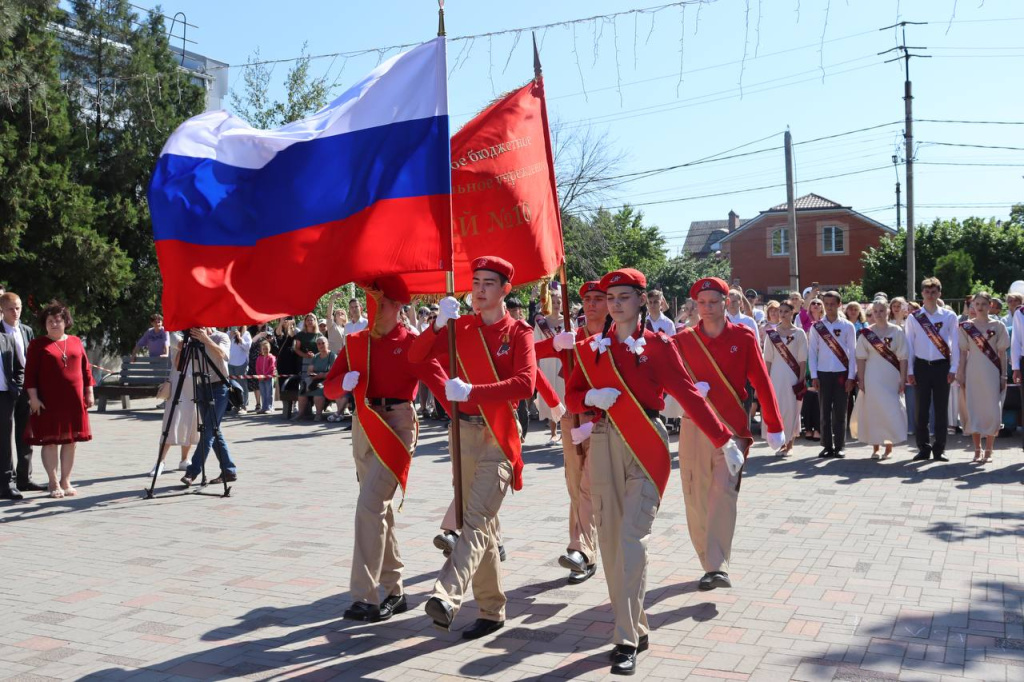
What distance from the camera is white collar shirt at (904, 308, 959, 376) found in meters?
11.2

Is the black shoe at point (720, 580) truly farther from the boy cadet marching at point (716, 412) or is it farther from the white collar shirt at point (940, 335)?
the white collar shirt at point (940, 335)

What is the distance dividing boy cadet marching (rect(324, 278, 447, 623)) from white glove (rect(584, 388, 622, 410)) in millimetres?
1032

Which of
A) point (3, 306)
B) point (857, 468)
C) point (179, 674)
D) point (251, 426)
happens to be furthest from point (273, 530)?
point (251, 426)

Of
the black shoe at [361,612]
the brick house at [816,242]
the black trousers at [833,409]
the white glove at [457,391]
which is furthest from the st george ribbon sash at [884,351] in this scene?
the brick house at [816,242]

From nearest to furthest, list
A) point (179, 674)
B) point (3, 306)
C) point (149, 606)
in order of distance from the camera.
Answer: point (179, 674), point (149, 606), point (3, 306)

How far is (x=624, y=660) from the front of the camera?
4.78 metres

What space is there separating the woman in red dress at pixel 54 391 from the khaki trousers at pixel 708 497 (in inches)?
250

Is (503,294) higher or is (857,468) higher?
(503,294)

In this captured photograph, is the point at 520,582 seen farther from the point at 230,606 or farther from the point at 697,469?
the point at 230,606

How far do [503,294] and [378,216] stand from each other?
0.84 metres

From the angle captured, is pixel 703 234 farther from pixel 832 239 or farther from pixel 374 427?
pixel 374 427

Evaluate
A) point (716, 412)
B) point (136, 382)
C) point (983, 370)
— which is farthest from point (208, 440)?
point (136, 382)

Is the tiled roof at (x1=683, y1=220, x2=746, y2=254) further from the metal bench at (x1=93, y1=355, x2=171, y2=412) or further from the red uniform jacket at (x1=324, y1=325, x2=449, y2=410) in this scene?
the red uniform jacket at (x1=324, y1=325, x2=449, y2=410)

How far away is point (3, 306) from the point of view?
32.2 feet
